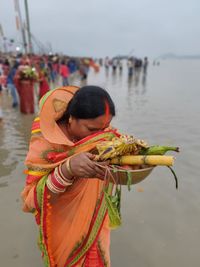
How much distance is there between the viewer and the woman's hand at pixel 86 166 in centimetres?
118

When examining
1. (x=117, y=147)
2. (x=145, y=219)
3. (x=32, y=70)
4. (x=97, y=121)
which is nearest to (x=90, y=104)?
(x=97, y=121)

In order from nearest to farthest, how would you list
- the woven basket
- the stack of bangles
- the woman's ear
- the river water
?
the woven basket < the stack of bangles < the woman's ear < the river water

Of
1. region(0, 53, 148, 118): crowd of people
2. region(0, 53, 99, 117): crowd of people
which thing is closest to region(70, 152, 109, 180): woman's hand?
region(0, 53, 148, 118): crowd of people

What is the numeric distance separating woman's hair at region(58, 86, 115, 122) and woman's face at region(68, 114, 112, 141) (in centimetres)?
2

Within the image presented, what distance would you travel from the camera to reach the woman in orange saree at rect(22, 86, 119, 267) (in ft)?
4.26

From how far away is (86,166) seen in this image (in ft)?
3.87

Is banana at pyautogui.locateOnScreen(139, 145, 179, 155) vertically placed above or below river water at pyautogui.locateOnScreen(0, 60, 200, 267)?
above

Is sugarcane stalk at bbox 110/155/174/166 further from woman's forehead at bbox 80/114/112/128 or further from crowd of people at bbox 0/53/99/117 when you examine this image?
crowd of people at bbox 0/53/99/117

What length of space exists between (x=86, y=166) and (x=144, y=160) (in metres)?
0.23

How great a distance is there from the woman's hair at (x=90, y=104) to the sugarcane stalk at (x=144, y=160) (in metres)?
0.23

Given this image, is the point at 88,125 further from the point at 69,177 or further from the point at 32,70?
the point at 32,70

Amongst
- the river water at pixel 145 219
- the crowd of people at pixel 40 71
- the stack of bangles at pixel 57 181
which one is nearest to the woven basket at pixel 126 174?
the stack of bangles at pixel 57 181

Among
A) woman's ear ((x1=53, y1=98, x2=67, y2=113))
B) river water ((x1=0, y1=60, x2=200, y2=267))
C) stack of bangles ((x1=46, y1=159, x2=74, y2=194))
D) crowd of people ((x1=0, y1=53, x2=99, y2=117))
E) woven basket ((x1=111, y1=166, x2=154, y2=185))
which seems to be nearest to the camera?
woven basket ((x1=111, y1=166, x2=154, y2=185))

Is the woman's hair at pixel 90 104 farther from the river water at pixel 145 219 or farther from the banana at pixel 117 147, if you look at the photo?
the river water at pixel 145 219
